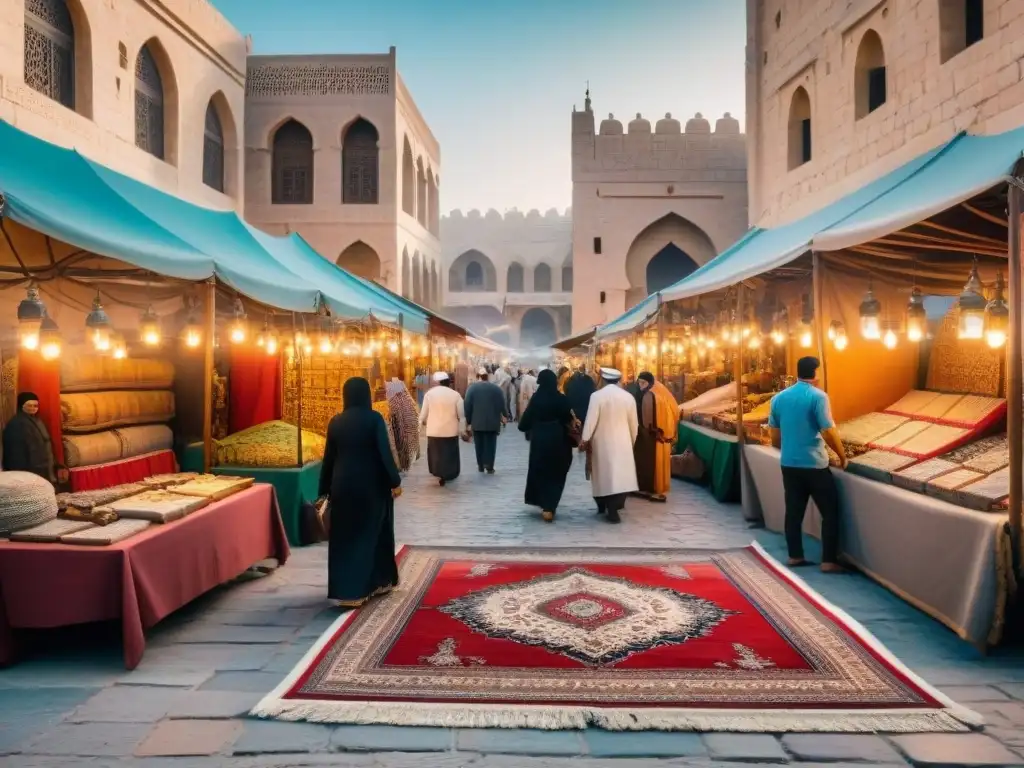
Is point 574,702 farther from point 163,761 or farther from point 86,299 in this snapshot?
point 86,299

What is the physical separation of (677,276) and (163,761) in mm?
21869

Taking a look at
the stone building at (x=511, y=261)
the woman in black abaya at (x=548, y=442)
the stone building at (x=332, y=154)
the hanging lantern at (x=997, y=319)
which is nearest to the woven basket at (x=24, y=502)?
the woman in black abaya at (x=548, y=442)

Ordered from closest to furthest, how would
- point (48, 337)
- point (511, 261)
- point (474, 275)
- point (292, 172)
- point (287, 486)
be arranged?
1. point (48, 337)
2. point (287, 486)
3. point (292, 172)
4. point (511, 261)
5. point (474, 275)

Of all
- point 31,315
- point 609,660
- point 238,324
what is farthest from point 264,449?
point 609,660

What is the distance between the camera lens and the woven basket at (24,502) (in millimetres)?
3729

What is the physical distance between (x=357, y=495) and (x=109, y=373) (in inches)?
124

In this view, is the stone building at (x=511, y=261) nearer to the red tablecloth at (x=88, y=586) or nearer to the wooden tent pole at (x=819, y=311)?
the wooden tent pole at (x=819, y=311)

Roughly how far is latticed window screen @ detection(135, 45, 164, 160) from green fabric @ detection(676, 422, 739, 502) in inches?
341

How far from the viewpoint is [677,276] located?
76.0 ft

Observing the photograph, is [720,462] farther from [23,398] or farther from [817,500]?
[23,398]

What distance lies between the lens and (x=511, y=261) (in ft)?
111

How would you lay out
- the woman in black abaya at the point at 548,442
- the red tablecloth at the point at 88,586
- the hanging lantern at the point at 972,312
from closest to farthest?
1. the red tablecloth at the point at 88,586
2. the hanging lantern at the point at 972,312
3. the woman in black abaya at the point at 548,442

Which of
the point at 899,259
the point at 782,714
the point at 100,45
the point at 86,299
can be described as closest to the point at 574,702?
the point at 782,714

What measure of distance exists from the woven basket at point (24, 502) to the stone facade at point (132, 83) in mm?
5562
